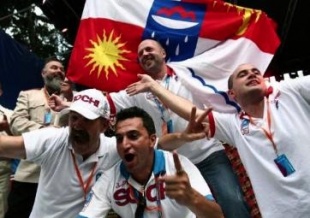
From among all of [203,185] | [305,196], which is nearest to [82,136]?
[203,185]

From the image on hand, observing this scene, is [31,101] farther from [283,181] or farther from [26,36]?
[26,36]

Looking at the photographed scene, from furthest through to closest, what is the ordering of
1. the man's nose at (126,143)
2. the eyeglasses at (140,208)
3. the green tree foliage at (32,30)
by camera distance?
the green tree foliage at (32,30), the man's nose at (126,143), the eyeglasses at (140,208)

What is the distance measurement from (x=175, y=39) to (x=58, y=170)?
5.91 ft

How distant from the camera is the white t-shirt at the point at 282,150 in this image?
253 cm

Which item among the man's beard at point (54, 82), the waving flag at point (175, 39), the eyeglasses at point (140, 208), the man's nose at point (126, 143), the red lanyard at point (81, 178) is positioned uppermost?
the waving flag at point (175, 39)

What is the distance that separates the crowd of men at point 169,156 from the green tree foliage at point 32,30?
6.84m

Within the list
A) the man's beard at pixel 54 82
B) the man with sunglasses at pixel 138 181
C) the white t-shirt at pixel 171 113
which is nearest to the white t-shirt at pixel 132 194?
the man with sunglasses at pixel 138 181

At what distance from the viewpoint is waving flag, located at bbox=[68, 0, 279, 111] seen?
4.00 m

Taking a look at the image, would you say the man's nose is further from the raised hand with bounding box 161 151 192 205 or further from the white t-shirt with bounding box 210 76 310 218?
the white t-shirt with bounding box 210 76 310 218

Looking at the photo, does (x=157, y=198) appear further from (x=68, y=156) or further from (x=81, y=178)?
(x=68, y=156)

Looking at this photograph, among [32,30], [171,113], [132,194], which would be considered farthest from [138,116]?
[32,30]

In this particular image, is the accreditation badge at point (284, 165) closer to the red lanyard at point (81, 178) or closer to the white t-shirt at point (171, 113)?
the white t-shirt at point (171, 113)

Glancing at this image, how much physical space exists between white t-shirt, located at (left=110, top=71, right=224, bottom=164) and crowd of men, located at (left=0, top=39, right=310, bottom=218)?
0.6 inches

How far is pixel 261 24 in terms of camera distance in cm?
420
